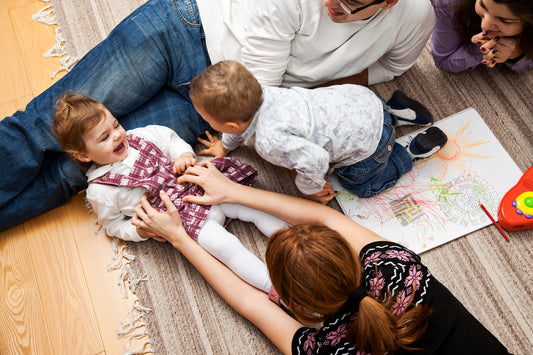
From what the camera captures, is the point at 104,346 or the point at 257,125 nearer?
the point at 257,125

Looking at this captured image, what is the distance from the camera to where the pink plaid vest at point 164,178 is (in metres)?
1.09

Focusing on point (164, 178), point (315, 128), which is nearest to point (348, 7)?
point (315, 128)

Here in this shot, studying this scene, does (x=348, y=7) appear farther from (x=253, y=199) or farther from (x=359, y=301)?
(x=359, y=301)

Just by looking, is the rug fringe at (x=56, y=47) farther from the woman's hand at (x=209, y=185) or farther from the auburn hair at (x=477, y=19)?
the auburn hair at (x=477, y=19)

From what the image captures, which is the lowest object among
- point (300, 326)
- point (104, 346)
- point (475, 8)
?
point (104, 346)

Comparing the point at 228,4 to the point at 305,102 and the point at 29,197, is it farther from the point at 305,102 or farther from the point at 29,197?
the point at 29,197

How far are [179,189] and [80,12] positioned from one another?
804 millimetres

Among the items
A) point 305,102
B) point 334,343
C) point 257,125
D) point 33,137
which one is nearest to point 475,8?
point 305,102

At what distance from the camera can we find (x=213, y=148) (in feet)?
4.05

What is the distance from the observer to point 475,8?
40.1 inches

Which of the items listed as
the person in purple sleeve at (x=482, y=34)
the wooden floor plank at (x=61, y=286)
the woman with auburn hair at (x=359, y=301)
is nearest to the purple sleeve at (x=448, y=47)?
the person in purple sleeve at (x=482, y=34)

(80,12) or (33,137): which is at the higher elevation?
(80,12)

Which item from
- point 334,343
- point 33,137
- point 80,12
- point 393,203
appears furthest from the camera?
point 80,12

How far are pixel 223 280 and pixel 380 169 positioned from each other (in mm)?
526
